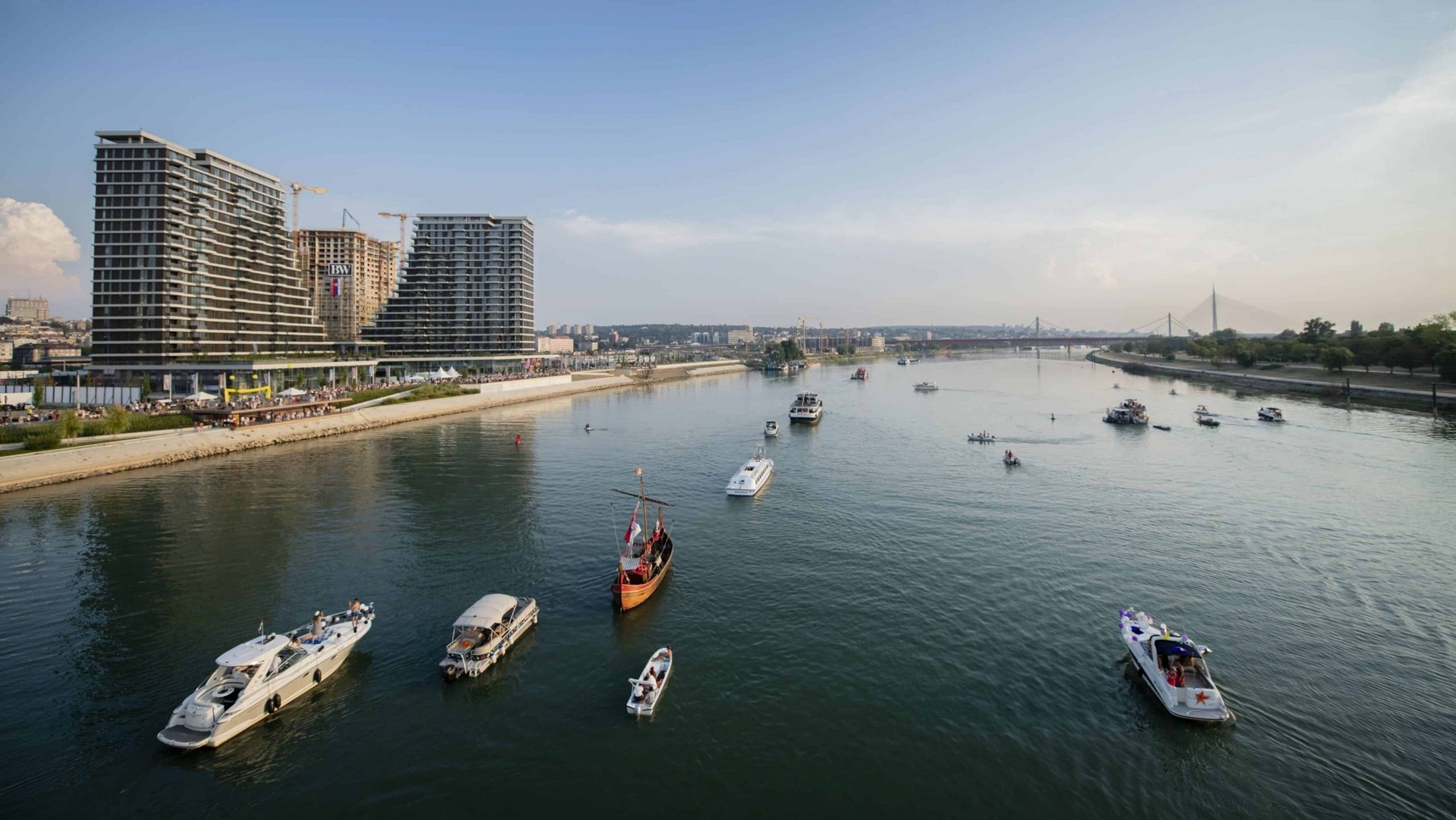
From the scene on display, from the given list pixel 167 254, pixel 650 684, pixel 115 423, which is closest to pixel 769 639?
pixel 650 684

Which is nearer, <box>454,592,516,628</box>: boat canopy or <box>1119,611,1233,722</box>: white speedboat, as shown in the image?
<box>1119,611,1233,722</box>: white speedboat

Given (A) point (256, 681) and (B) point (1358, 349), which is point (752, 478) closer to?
(A) point (256, 681)

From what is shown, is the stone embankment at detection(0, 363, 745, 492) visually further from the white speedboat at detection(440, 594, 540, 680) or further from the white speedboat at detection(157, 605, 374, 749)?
the white speedboat at detection(440, 594, 540, 680)

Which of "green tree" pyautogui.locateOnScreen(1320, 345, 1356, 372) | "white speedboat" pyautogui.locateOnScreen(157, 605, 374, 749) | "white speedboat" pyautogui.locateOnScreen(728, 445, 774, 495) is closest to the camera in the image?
"white speedboat" pyautogui.locateOnScreen(157, 605, 374, 749)

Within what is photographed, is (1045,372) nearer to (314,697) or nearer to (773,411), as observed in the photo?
(773,411)

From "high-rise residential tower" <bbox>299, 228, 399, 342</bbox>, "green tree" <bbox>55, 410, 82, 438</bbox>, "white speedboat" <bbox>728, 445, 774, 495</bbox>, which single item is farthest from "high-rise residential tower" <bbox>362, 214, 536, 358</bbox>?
"white speedboat" <bbox>728, 445, 774, 495</bbox>

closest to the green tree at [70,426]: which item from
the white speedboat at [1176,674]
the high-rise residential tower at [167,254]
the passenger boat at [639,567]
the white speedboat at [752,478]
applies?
the high-rise residential tower at [167,254]
